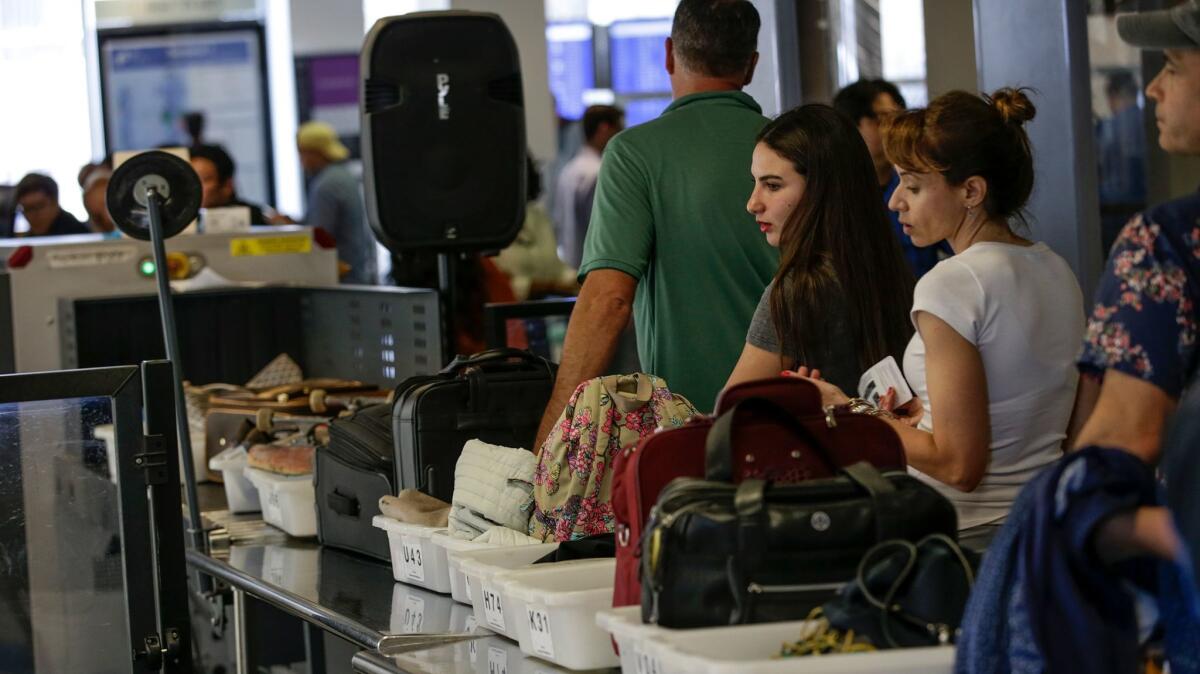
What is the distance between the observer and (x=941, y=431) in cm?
209

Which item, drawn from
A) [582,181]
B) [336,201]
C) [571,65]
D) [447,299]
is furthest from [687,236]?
[571,65]

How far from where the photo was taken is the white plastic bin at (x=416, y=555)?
269cm

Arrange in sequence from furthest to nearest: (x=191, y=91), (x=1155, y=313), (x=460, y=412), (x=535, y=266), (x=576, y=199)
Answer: (x=191, y=91), (x=576, y=199), (x=535, y=266), (x=460, y=412), (x=1155, y=313)

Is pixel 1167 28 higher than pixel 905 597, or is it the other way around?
pixel 1167 28

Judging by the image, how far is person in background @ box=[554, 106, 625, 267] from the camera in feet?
30.0

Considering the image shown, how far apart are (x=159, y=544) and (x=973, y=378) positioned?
1458 mm

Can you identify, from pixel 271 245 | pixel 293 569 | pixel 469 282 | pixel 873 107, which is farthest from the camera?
pixel 469 282

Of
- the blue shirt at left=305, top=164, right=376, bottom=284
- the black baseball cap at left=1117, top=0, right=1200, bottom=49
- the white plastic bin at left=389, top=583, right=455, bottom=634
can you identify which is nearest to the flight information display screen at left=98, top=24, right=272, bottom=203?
the blue shirt at left=305, top=164, right=376, bottom=284

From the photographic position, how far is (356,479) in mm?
3072

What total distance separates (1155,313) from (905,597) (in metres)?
0.39

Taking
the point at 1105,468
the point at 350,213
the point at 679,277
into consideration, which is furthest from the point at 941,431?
the point at 350,213

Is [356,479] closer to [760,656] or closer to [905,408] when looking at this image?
[905,408]

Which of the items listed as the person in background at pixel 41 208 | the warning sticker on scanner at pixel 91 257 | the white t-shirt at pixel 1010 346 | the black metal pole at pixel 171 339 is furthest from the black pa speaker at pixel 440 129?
the person in background at pixel 41 208

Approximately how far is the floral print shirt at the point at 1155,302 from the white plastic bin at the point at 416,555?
1.31 m
